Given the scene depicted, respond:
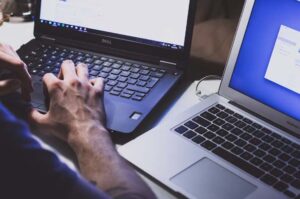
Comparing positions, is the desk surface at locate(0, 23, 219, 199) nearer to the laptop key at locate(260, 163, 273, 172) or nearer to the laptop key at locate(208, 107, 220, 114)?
the laptop key at locate(208, 107, 220, 114)

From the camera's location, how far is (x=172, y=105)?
0.97 metres

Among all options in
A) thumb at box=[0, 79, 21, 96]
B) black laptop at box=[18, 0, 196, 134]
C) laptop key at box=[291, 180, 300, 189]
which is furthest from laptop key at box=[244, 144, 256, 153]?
thumb at box=[0, 79, 21, 96]

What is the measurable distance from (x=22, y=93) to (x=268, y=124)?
516 mm

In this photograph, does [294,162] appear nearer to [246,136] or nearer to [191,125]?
[246,136]

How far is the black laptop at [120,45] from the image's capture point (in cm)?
95

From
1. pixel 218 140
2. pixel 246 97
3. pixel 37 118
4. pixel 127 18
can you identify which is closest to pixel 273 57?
pixel 246 97

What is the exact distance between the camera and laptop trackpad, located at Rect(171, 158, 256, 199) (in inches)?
28.5

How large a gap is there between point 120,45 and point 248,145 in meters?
0.43

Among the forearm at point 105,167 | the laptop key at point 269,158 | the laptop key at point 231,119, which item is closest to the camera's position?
the forearm at point 105,167

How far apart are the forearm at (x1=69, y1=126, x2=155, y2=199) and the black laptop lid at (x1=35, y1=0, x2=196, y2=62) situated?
320 mm

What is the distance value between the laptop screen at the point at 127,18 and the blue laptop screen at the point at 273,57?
0.54 ft

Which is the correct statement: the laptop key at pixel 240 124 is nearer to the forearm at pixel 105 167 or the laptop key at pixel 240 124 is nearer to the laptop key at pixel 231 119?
the laptop key at pixel 231 119

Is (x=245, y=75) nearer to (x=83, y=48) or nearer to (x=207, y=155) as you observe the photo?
(x=207, y=155)

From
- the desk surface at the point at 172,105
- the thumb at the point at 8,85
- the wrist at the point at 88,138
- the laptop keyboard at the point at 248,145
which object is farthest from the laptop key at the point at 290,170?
the thumb at the point at 8,85
